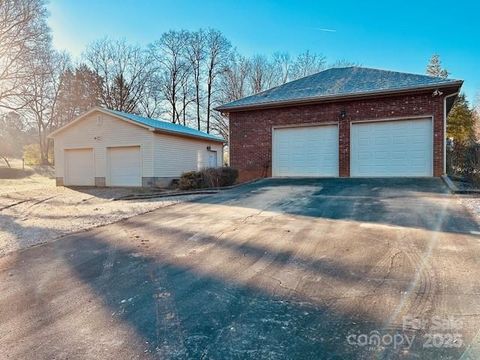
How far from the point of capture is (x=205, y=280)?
352 centimetres

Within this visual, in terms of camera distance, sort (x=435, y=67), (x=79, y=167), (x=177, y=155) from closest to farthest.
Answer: (x=79, y=167) → (x=177, y=155) → (x=435, y=67)

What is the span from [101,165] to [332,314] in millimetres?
15732

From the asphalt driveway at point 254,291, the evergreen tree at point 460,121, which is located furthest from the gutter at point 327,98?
the evergreen tree at point 460,121

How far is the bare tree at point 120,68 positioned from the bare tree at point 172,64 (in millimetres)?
1317

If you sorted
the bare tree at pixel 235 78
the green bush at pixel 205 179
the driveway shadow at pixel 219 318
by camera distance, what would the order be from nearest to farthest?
the driveway shadow at pixel 219 318 → the green bush at pixel 205 179 → the bare tree at pixel 235 78

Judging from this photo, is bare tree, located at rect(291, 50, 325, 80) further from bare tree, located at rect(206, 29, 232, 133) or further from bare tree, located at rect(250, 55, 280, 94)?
bare tree, located at rect(206, 29, 232, 133)

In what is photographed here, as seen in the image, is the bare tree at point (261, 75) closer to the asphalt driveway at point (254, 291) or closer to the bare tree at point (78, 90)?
the bare tree at point (78, 90)

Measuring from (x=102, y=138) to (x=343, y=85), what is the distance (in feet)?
37.8

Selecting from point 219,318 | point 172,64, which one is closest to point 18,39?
point 172,64

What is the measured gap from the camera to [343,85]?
43.3ft

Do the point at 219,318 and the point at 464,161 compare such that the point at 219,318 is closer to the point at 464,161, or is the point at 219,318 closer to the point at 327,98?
the point at 327,98

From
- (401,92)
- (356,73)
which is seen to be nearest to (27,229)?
(401,92)

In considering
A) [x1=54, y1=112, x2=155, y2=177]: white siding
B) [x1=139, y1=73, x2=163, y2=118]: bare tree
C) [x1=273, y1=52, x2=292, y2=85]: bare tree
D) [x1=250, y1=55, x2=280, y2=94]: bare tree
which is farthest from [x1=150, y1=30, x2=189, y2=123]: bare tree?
[x1=54, y1=112, x2=155, y2=177]: white siding

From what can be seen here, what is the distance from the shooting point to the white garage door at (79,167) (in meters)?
16.7
